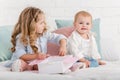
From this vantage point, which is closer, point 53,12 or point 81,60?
point 81,60

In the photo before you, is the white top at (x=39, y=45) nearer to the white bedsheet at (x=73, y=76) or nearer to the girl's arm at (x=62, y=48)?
the girl's arm at (x=62, y=48)

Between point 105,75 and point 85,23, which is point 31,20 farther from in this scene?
point 105,75

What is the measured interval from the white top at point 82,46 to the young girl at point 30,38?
57 millimetres

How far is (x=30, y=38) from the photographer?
6.47 feet

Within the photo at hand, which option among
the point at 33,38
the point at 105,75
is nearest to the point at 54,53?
the point at 33,38

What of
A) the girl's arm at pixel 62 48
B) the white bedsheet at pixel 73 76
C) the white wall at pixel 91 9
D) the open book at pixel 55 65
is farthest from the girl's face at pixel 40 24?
the white wall at pixel 91 9

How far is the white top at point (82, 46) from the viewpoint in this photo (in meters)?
2.03

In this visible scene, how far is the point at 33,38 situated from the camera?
1977 mm

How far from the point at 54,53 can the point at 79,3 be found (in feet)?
2.65

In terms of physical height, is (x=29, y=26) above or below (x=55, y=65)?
above

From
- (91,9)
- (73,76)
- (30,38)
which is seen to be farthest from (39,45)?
(91,9)

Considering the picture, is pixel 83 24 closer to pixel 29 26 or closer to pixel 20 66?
pixel 29 26

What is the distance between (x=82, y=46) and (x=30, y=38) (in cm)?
32

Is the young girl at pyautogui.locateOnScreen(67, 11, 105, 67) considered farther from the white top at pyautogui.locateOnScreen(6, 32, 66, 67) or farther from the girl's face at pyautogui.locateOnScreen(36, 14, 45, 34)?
the girl's face at pyautogui.locateOnScreen(36, 14, 45, 34)
